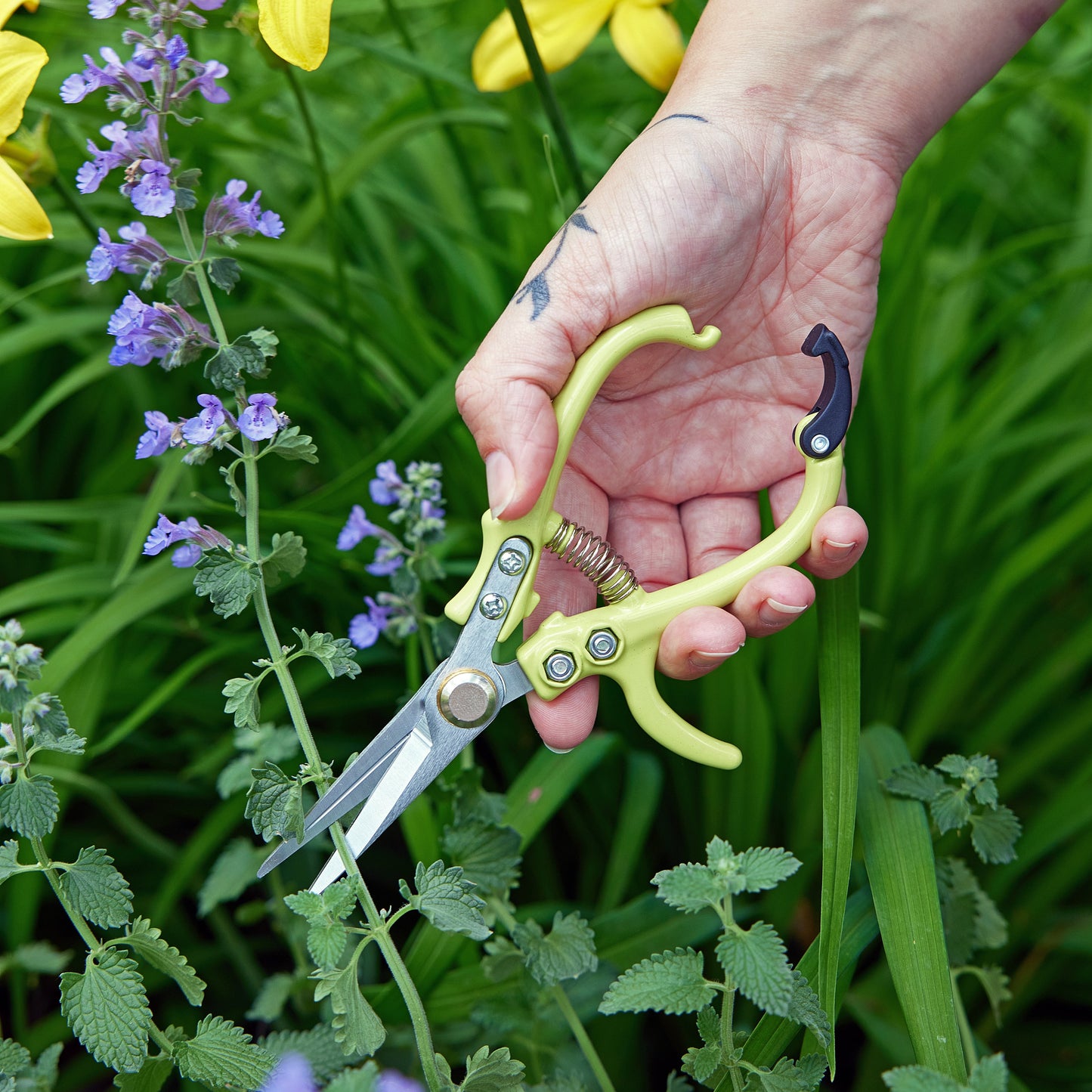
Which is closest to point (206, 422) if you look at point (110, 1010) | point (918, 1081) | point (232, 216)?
point (232, 216)

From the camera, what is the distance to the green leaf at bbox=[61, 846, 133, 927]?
0.64m

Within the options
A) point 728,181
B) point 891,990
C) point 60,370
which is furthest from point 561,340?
point 60,370

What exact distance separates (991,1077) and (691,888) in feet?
0.66

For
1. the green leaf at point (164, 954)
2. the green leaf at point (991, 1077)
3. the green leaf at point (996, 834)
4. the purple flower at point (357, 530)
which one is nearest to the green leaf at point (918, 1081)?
A: the green leaf at point (991, 1077)

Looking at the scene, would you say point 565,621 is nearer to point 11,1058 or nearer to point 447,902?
point 447,902

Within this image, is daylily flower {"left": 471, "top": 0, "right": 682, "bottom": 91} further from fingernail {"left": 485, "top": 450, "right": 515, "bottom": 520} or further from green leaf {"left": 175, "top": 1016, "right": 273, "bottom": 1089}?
green leaf {"left": 175, "top": 1016, "right": 273, "bottom": 1089}

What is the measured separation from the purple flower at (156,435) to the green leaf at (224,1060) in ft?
1.29

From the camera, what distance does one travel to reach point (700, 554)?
101 centimetres

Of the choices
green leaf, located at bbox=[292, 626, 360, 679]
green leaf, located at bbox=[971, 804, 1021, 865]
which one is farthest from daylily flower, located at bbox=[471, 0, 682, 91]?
green leaf, located at bbox=[971, 804, 1021, 865]

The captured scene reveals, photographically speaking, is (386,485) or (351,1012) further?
(386,485)

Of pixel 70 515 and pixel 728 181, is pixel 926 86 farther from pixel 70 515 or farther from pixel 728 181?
pixel 70 515

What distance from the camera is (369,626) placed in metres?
0.86

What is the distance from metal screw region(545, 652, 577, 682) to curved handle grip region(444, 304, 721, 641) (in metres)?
0.04

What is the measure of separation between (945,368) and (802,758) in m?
0.57
